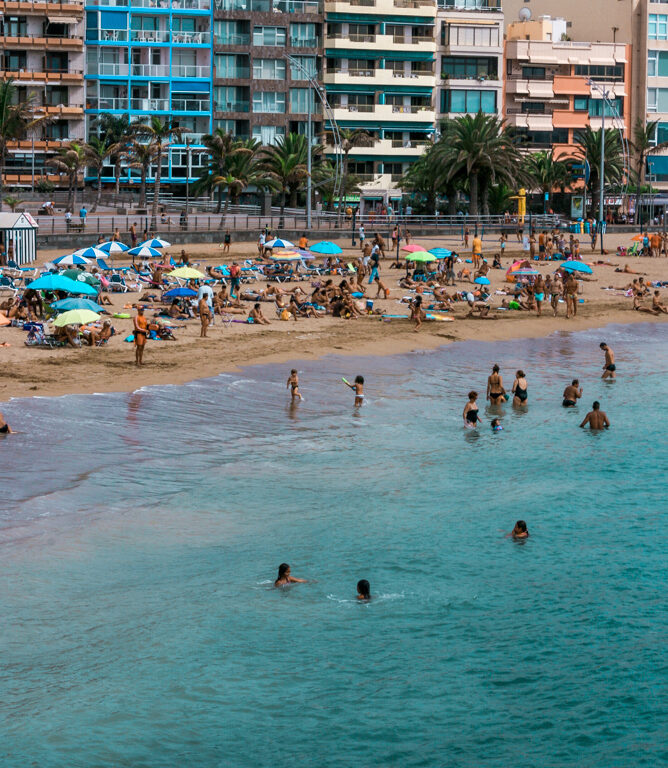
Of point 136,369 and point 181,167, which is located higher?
point 181,167

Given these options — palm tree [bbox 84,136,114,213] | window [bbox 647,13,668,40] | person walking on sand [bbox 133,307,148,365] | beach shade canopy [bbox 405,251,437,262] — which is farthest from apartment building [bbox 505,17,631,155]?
person walking on sand [bbox 133,307,148,365]

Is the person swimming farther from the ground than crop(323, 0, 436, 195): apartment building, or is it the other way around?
crop(323, 0, 436, 195): apartment building

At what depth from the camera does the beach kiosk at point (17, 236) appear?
46.4m

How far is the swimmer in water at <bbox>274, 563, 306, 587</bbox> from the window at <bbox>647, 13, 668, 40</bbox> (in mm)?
82434

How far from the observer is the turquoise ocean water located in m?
13.8

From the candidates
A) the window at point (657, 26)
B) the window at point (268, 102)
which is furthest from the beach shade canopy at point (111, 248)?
the window at point (657, 26)

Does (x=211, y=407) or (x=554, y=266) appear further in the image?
(x=554, y=266)

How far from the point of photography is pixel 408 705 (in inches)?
569

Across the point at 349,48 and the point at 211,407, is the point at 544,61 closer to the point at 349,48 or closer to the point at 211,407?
the point at 349,48

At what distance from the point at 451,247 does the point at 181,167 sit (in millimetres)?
27523

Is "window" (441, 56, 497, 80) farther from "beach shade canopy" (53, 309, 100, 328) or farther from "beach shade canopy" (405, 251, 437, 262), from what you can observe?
"beach shade canopy" (53, 309, 100, 328)

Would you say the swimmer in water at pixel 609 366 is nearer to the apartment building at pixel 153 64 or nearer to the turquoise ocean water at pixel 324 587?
the turquoise ocean water at pixel 324 587

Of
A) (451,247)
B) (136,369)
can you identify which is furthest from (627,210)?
(136,369)

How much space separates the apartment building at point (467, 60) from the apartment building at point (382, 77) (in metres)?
1.21
